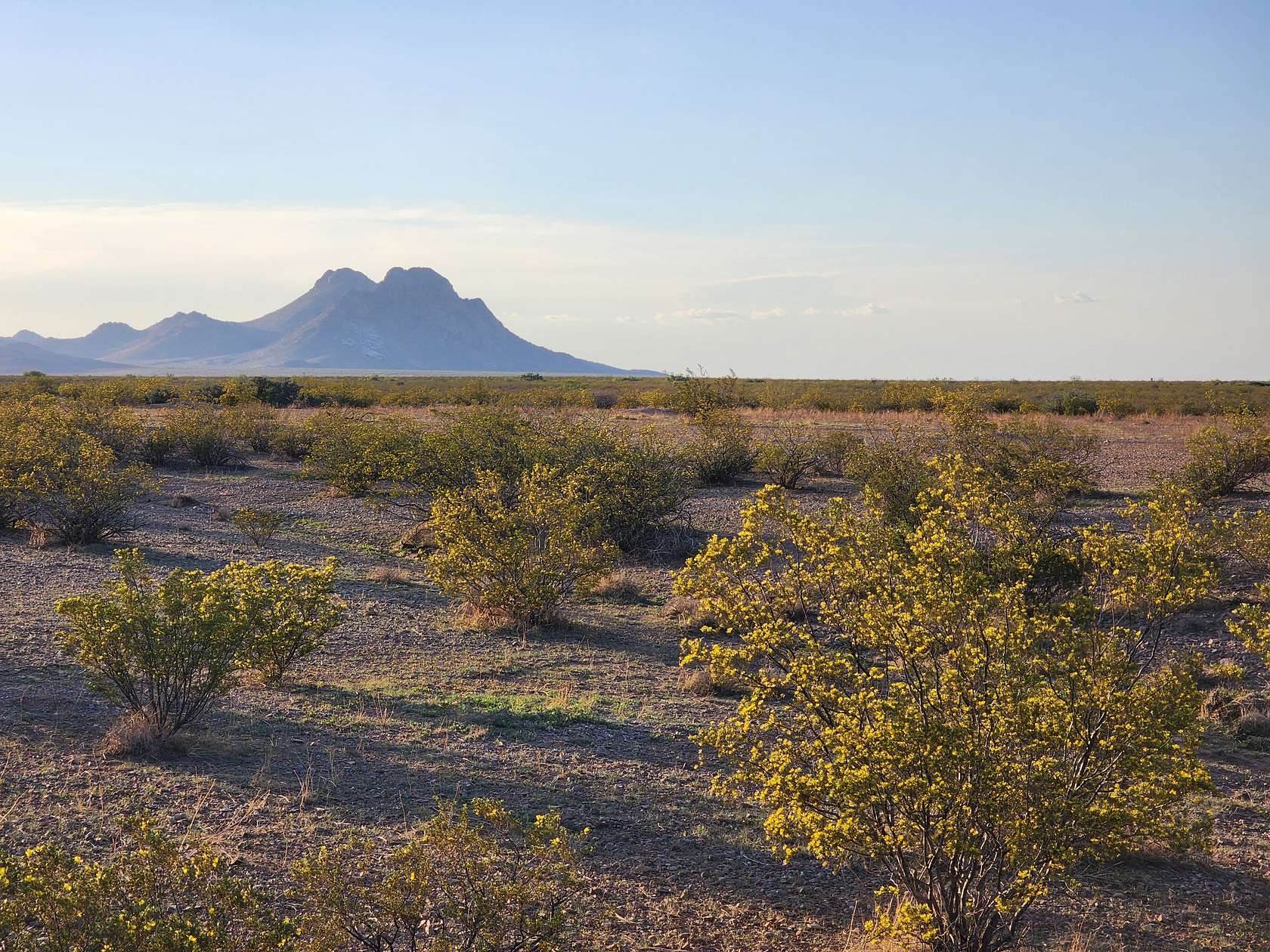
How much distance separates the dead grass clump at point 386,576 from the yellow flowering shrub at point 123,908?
9.70 meters

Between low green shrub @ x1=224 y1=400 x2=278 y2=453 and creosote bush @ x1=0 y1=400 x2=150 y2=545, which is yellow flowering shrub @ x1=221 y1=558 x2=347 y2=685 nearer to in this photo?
creosote bush @ x1=0 y1=400 x2=150 y2=545

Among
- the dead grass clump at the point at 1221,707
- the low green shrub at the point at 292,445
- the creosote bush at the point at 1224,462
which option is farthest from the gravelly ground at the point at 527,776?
the low green shrub at the point at 292,445

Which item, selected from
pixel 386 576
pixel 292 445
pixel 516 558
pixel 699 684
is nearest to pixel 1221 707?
pixel 699 684

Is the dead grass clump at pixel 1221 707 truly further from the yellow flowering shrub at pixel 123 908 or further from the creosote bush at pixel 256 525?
the creosote bush at pixel 256 525

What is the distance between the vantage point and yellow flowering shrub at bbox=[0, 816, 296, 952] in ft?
10.7

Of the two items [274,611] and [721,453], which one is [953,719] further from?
[721,453]

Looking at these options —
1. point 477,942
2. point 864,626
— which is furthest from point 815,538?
point 477,942

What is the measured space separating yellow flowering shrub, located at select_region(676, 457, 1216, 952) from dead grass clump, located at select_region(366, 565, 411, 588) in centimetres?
884

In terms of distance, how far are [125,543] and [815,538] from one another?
43.7 ft

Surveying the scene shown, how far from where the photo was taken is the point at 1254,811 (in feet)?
23.6

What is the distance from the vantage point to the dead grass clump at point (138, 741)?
6.85 metres

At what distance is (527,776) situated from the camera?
23.2 feet

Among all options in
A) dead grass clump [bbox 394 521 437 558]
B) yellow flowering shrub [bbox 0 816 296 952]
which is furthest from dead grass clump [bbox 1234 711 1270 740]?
dead grass clump [bbox 394 521 437 558]

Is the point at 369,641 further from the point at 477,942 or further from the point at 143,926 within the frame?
Result: the point at 143,926
